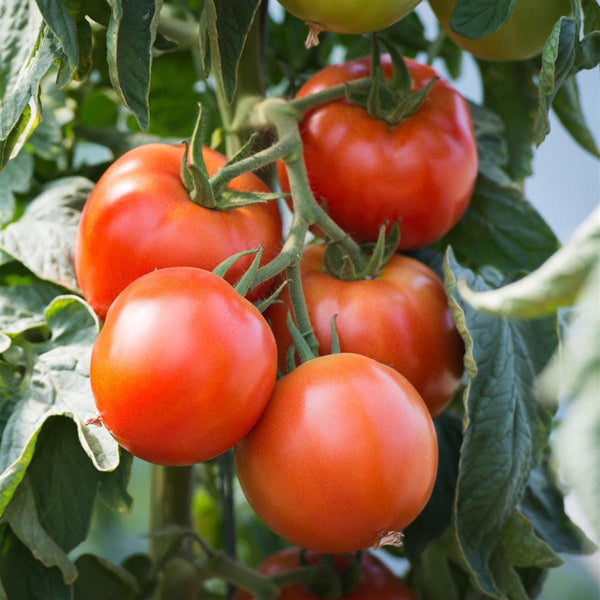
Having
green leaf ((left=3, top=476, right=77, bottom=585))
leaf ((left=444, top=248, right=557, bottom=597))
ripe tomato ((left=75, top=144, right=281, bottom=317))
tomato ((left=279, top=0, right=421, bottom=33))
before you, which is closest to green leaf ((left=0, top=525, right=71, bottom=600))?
green leaf ((left=3, top=476, right=77, bottom=585))

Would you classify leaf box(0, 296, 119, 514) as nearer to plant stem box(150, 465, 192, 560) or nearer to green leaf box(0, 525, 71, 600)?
green leaf box(0, 525, 71, 600)

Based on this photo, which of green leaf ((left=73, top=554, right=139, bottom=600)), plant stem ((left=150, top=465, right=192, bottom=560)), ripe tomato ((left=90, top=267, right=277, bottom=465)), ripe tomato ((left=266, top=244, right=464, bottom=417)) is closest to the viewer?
ripe tomato ((left=90, top=267, right=277, bottom=465))

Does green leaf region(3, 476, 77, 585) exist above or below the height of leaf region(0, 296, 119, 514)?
below

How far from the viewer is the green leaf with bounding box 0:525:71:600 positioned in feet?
1.94

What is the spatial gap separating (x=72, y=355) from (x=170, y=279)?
5.7 inches

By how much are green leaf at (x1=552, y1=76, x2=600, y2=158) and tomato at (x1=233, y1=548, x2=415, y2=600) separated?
41cm

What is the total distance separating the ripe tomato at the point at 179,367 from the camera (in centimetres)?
45

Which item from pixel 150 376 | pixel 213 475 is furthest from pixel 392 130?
pixel 213 475

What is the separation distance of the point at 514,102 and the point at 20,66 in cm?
48

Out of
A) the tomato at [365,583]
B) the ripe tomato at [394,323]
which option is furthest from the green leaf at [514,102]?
the tomato at [365,583]

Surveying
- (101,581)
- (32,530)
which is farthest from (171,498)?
(32,530)

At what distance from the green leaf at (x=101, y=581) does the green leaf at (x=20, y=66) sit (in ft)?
1.05

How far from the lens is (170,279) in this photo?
48cm

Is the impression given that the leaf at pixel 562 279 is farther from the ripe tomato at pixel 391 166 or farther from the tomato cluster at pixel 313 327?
the ripe tomato at pixel 391 166
